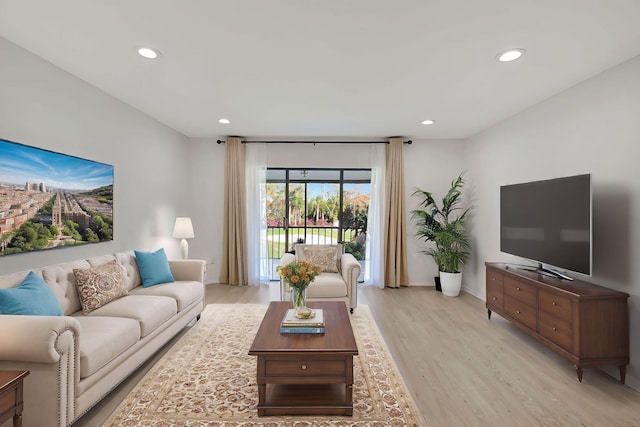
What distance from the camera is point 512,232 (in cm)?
346

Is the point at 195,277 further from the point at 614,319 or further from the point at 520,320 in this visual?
the point at 614,319

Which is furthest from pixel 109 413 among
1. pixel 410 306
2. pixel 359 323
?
pixel 410 306

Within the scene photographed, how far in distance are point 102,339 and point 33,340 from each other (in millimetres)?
417

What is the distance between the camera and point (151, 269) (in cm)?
326

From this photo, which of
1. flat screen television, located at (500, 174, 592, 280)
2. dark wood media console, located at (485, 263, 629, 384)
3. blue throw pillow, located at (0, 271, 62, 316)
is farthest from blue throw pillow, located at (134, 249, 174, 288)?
flat screen television, located at (500, 174, 592, 280)

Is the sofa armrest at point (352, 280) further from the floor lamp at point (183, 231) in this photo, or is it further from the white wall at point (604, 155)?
the floor lamp at point (183, 231)

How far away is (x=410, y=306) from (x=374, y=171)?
89.9 inches

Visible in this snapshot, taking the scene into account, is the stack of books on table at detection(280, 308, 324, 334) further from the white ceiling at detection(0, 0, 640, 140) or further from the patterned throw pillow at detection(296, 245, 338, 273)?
the white ceiling at detection(0, 0, 640, 140)

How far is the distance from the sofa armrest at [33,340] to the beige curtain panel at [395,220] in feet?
14.0

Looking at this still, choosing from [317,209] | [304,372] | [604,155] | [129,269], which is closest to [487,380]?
[304,372]

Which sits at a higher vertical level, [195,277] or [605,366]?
[195,277]

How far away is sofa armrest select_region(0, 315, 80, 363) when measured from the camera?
1.59m

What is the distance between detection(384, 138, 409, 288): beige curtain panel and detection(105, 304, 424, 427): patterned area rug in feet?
6.75

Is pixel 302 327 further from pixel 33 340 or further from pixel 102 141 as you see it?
pixel 102 141
